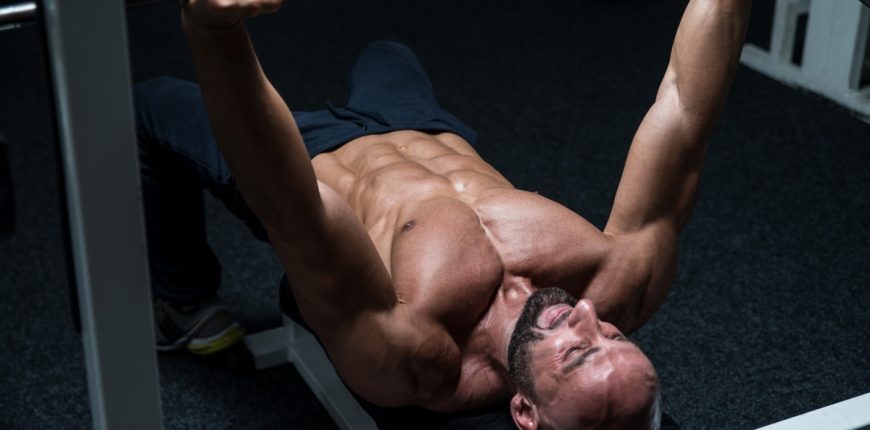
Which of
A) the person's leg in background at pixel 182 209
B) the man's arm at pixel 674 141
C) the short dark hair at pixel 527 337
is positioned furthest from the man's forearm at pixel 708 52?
the person's leg in background at pixel 182 209

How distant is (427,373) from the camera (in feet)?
5.13

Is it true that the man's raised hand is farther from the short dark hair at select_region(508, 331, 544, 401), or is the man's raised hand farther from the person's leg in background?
A: the person's leg in background

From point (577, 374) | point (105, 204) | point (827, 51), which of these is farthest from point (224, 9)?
point (827, 51)

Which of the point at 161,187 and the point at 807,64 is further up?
the point at 161,187

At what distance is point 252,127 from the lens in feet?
4.11

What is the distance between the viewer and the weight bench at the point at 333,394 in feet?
5.32

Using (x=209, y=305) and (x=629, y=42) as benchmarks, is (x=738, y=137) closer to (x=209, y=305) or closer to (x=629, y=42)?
(x=629, y=42)

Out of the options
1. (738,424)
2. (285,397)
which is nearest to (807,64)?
(738,424)

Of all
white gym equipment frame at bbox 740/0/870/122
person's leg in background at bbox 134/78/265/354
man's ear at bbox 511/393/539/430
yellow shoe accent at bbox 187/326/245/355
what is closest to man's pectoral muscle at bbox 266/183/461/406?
man's ear at bbox 511/393/539/430

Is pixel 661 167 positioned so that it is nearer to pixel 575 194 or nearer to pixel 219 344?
pixel 219 344

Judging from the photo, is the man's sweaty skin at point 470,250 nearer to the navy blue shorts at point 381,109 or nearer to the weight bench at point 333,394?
the weight bench at point 333,394

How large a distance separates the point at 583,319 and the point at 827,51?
7.09 ft

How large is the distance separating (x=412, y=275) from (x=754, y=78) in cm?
219

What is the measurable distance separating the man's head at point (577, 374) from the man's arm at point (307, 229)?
0.13 metres
